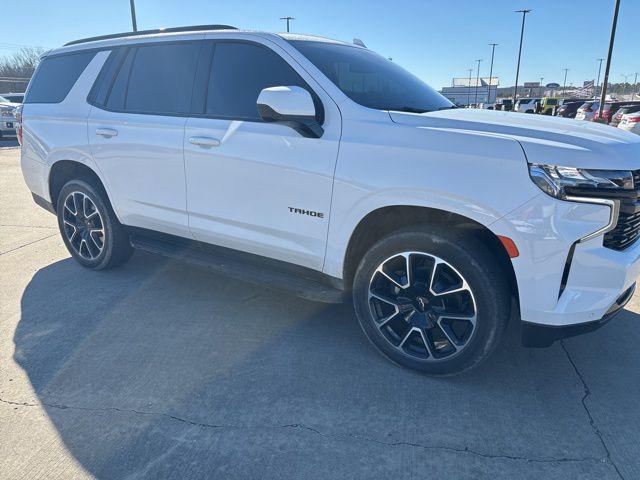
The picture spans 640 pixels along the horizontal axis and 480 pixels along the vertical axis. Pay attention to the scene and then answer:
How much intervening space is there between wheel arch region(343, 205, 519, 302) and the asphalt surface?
24.7 inches

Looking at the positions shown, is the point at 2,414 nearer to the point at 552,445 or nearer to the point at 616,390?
the point at 552,445

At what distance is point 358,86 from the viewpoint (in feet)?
10.4

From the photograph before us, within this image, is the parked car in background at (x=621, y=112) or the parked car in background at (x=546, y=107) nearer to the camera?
the parked car in background at (x=621, y=112)

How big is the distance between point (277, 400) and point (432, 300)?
1029mm

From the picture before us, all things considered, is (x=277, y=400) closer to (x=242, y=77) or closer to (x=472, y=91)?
(x=242, y=77)

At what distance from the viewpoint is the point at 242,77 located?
3334 mm

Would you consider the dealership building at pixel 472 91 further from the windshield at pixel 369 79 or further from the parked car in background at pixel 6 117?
the parked car in background at pixel 6 117

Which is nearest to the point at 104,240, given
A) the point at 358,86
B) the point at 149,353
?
the point at 149,353

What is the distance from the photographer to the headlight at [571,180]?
2.26 m

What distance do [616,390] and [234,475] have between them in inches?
84.8

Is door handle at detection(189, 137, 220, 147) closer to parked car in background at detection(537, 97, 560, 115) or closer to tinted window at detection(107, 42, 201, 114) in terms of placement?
tinted window at detection(107, 42, 201, 114)

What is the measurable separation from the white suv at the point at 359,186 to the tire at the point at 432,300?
0.01 m

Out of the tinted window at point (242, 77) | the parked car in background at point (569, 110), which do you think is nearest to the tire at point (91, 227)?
the tinted window at point (242, 77)

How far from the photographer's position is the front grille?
232 cm
